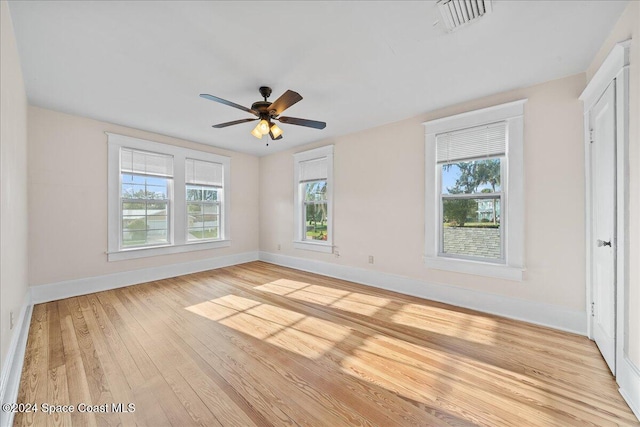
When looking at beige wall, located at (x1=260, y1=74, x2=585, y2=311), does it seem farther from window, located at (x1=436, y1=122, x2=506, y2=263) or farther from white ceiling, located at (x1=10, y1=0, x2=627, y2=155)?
white ceiling, located at (x1=10, y1=0, x2=627, y2=155)

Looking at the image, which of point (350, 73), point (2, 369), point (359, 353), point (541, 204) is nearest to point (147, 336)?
point (2, 369)

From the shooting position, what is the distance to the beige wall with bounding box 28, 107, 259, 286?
334 centimetres

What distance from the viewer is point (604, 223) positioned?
2078mm

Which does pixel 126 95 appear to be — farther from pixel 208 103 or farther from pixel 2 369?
pixel 2 369

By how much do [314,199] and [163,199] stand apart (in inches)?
111

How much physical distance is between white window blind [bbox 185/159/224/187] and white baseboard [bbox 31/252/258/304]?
1616mm

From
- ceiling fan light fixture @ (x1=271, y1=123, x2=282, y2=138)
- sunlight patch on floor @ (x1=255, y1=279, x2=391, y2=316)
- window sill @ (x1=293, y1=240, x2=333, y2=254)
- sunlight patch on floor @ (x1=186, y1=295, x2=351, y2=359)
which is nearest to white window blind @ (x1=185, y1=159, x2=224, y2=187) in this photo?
window sill @ (x1=293, y1=240, x2=333, y2=254)

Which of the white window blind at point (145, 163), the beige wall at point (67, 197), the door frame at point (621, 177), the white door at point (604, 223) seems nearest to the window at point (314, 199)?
the white window blind at point (145, 163)

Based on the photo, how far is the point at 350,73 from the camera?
101 inches

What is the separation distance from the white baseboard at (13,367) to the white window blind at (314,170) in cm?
417

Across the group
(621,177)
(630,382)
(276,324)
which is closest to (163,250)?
(276,324)

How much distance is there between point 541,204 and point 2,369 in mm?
4693

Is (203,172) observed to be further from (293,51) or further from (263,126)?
(293,51)

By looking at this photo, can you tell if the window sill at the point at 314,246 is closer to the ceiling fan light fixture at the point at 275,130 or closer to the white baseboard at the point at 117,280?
the white baseboard at the point at 117,280
